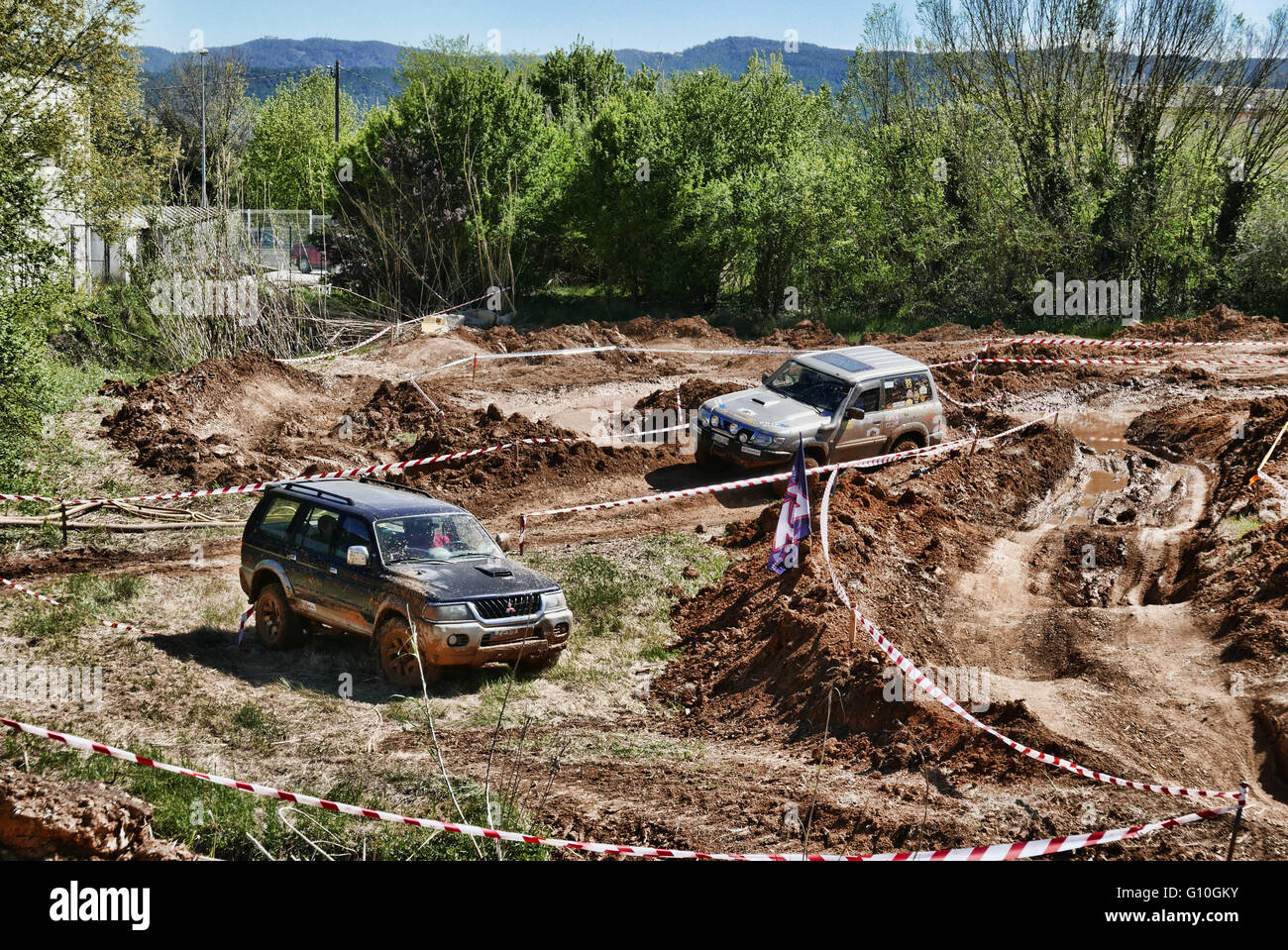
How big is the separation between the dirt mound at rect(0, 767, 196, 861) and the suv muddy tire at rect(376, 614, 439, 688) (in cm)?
355

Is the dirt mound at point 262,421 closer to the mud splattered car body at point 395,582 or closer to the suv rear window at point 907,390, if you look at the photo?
the mud splattered car body at point 395,582

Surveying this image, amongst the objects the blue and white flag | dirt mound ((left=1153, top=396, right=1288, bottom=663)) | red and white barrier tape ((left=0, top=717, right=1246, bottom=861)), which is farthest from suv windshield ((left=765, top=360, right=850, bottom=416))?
red and white barrier tape ((left=0, top=717, right=1246, bottom=861))

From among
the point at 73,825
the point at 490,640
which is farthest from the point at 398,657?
the point at 73,825

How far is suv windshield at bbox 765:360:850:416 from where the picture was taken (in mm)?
17266

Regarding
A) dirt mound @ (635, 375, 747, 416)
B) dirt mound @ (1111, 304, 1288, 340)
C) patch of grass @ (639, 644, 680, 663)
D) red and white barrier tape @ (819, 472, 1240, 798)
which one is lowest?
patch of grass @ (639, 644, 680, 663)

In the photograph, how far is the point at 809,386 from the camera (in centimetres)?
1767

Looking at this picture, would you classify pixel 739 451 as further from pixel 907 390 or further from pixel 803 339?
pixel 803 339

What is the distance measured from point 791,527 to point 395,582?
422 cm

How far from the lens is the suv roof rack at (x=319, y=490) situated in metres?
11.8

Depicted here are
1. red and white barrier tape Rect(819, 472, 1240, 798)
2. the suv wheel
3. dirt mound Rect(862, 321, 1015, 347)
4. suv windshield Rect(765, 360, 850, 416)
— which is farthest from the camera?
dirt mound Rect(862, 321, 1015, 347)

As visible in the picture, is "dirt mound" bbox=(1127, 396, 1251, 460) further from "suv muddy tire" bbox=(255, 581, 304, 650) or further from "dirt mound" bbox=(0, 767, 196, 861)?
"dirt mound" bbox=(0, 767, 196, 861)
